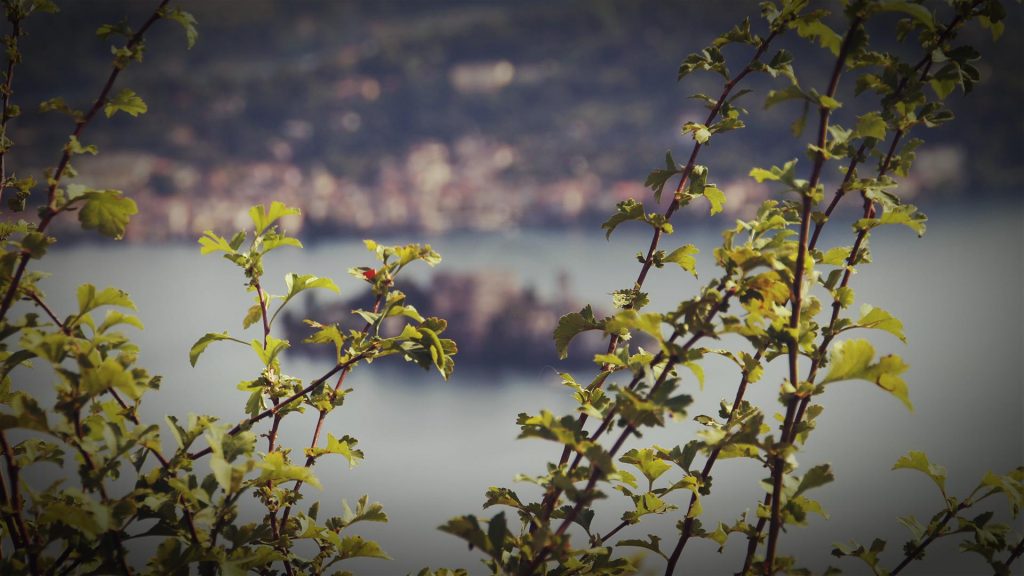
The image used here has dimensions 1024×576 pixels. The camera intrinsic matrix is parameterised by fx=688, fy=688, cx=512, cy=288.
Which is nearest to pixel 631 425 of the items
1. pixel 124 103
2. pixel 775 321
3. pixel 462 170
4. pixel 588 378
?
pixel 775 321

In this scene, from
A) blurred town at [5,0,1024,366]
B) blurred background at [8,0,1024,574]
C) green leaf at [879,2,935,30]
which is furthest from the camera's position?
blurred town at [5,0,1024,366]

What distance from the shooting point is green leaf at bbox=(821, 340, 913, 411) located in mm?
315

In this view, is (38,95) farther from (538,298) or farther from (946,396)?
(946,396)

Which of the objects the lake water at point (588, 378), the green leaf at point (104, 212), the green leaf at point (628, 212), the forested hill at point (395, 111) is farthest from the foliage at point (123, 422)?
the forested hill at point (395, 111)

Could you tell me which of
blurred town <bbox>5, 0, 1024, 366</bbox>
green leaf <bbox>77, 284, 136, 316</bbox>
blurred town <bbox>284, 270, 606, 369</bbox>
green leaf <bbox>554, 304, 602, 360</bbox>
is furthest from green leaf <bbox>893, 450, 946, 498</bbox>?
blurred town <bbox>5, 0, 1024, 366</bbox>

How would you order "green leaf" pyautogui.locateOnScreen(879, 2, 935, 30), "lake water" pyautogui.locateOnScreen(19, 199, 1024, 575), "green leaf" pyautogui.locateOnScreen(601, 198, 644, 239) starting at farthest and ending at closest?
"lake water" pyautogui.locateOnScreen(19, 199, 1024, 575), "green leaf" pyautogui.locateOnScreen(601, 198, 644, 239), "green leaf" pyautogui.locateOnScreen(879, 2, 935, 30)

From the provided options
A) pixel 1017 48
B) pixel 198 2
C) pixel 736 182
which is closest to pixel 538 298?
pixel 736 182

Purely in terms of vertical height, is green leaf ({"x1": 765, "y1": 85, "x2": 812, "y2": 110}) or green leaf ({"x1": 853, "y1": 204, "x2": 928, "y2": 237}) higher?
green leaf ({"x1": 765, "y1": 85, "x2": 812, "y2": 110})

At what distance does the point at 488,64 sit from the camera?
1.36m

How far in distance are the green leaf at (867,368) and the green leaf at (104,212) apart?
13.9 inches

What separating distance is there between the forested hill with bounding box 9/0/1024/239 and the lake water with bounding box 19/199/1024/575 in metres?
0.11

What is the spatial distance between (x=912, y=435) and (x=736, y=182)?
1.76 feet

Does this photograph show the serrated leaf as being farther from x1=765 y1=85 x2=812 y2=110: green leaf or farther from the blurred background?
the blurred background

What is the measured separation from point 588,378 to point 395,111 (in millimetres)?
651
